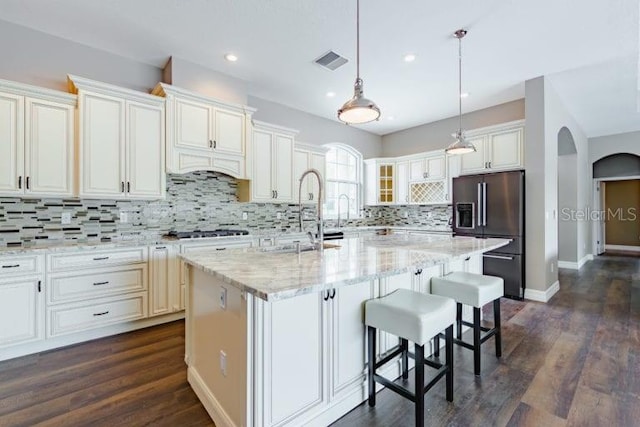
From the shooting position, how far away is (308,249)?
7.50 ft

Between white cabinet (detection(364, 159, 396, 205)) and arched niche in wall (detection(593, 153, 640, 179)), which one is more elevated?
arched niche in wall (detection(593, 153, 640, 179))

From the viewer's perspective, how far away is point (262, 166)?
4.21 m

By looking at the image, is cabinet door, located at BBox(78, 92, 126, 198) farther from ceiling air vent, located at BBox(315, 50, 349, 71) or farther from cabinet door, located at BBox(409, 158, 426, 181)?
cabinet door, located at BBox(409, 158, 426, 181)

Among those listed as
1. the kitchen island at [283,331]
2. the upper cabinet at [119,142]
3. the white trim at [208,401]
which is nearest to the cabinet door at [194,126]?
the upper cabinet at [119,142]

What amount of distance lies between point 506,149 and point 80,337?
557 centimetres

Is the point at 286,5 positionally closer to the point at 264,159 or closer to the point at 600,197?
the point at 264,159

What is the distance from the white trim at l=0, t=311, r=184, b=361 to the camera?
2428mm

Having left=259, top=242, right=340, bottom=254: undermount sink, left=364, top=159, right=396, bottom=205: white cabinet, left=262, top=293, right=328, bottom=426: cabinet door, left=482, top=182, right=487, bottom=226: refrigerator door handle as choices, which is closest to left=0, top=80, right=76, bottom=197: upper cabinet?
left=259, top=242, right=340, bottom=254: undermount sink

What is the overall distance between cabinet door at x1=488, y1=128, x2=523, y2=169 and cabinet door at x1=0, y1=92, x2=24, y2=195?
5.54 m

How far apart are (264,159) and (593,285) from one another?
546 cm

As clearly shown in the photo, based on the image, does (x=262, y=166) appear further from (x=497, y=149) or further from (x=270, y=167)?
(x=497, y=149)

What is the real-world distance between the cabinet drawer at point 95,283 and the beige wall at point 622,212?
460 inches

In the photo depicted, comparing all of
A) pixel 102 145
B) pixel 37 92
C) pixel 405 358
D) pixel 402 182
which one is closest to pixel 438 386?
pixel 405 358

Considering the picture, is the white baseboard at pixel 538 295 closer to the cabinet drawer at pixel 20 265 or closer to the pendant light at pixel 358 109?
the pendant light at pixel 358 109
